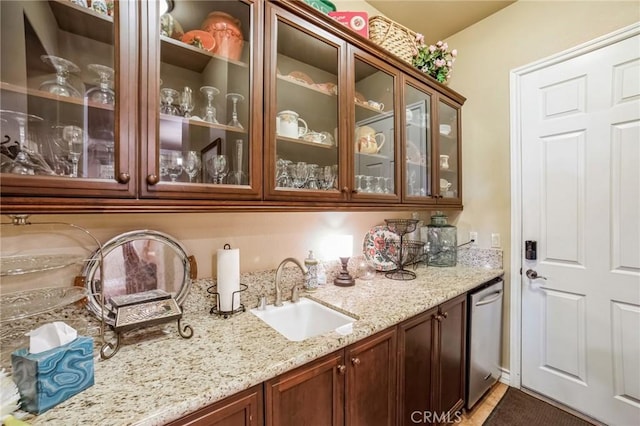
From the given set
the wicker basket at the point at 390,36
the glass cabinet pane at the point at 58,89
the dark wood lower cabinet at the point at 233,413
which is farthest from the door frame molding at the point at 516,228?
the glass cabinet pane at the point at 58,89

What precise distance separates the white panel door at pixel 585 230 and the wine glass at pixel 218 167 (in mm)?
2096

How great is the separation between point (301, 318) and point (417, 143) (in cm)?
139

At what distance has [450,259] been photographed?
7.46ft

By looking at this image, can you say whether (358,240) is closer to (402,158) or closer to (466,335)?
(402,158)

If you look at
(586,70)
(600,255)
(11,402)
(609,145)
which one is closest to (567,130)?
(609,145)

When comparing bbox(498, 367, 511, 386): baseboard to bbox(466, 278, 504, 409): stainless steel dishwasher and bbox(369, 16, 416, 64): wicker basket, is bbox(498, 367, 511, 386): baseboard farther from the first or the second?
bbox(369, 16, 416, 64): wicker basket

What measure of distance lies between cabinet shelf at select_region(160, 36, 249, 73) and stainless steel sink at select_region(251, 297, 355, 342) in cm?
107

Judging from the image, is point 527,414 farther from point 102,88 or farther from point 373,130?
point 102,88

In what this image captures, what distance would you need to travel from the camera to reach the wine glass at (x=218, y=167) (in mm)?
1049

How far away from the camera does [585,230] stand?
1.73 m

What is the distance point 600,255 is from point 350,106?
1805 millimetres

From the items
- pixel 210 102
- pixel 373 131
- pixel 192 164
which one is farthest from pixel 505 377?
pixel 210 102

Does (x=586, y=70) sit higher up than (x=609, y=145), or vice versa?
(x=586, y=70)

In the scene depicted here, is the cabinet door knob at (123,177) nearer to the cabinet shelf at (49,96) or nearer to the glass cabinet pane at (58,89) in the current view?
the glass cabinet pane at (58,89)
